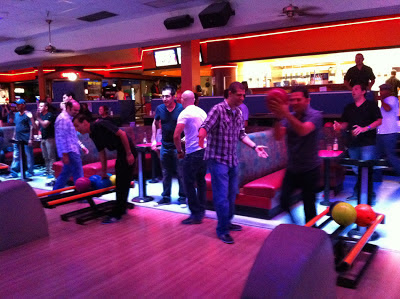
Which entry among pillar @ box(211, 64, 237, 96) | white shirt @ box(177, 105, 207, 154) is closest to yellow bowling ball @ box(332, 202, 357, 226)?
white shirt @ box(177, 105, 207, 154)

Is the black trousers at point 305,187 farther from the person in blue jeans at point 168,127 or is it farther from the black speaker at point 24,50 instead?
the black speaker at point 24,50

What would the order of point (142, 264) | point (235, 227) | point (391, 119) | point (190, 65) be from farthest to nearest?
point (190, 65)
point (391, 119)
point (235, 227)
point (142, 264)

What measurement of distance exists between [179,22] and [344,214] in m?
6.05

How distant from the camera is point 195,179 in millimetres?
4254

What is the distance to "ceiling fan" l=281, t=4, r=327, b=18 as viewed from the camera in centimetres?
665

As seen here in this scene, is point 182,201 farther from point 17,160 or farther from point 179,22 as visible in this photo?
point 179,22

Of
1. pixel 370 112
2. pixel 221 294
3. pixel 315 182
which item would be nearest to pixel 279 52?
pixel 370 112

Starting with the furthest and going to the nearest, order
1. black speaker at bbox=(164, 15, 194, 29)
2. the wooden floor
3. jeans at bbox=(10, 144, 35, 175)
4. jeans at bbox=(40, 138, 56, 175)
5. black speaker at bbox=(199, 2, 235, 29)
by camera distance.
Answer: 1. black speaker at bbox=(164, 15, 194, 29)
2. black speaker at bbox=(199, 2, 235, 29)
3. jeans at bbox=(10, 144, 35, 175)
4. jeans at bbox=(40, 138, 56, 175)
5. the wooden floor

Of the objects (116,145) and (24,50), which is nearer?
(116,145)

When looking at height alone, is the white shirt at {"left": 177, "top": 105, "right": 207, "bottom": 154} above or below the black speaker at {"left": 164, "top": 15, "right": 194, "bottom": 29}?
below

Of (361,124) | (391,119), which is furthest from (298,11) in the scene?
(361,124)

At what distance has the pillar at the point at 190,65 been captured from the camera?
9.42 m

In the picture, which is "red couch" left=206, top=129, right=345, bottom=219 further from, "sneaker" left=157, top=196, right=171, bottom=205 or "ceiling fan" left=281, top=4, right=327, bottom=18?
"ceiling fan" left=281, top=4, right=327, bottom=18

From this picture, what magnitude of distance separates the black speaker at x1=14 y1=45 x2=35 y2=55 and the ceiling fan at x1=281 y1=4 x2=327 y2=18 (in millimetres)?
8715
